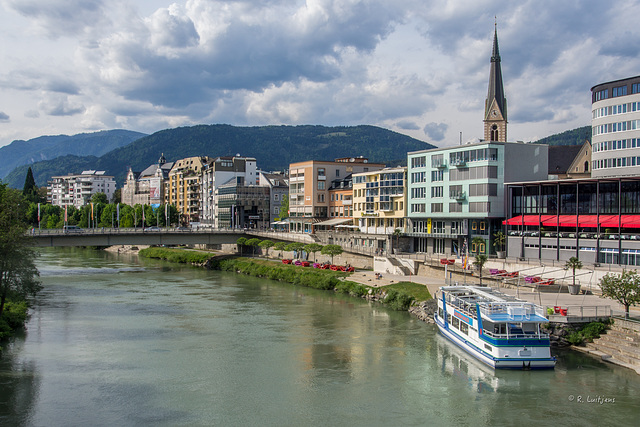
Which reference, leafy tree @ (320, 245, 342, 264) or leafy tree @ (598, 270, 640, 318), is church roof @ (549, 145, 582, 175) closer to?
leafy tree @ (320, 245, 342, 264)

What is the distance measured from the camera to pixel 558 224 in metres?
60.6

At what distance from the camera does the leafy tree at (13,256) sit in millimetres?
42625

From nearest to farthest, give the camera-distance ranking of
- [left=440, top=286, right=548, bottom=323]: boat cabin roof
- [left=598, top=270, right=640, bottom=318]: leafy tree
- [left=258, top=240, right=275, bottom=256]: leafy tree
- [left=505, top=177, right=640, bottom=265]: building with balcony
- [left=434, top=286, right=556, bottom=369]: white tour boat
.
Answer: [left=434, top=286, right=556, bottom=369]: white tour boat
[left=440, top=286, right=548, bottom=323]: boat cabin roof
[left=598, top=270, right=640, bottom=318]: leafy tree
[left=505, top=177, right=640, bottom=265]: building with balcony
[left=258, top=240, right=275, bottom=256]: leafy tree

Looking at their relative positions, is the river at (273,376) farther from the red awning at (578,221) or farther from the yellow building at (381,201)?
the yellow building at (381,201)

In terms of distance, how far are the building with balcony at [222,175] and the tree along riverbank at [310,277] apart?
3293 cm

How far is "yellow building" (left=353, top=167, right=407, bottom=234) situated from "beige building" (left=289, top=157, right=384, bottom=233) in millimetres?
13816

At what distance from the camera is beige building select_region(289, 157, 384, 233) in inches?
4274

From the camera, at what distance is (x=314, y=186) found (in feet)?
356

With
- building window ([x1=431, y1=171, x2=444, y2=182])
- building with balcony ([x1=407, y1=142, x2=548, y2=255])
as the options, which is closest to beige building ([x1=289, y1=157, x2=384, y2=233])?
building with balcony ([x1=407, y1=142, x2=548, y2=255])

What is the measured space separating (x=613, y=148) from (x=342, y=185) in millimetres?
47754

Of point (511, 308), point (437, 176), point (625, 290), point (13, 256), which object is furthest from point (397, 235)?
point (13, 256)

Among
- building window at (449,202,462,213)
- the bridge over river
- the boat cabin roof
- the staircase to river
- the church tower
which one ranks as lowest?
the staircase to river

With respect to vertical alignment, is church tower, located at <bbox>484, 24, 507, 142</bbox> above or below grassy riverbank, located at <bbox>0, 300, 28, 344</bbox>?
above

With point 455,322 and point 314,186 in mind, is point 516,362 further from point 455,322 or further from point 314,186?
point 314,186
